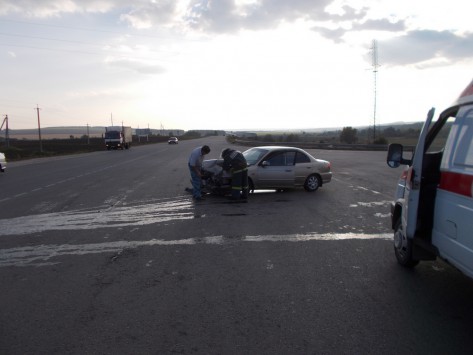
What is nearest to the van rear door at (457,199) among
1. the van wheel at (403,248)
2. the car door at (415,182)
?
the car door at (415,182)

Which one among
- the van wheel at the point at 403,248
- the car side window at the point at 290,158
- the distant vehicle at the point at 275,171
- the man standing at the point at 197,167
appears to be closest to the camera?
the van wheel at the point at 403,248

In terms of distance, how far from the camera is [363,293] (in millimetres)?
4980

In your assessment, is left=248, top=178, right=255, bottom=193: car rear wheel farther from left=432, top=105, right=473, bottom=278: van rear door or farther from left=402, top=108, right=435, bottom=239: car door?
left=432, top=105, right=473, bottom=278: van rear door

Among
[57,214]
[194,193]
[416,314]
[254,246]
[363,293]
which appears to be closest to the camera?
[416,314]

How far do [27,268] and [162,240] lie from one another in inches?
86.6

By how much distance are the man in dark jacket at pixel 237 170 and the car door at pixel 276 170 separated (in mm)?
1192

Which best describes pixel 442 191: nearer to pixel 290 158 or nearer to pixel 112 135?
pixel 290 158

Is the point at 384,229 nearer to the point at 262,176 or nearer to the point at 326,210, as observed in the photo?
the point at 326,210

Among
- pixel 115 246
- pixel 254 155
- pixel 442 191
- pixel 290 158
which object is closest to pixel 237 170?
pixel 254 155

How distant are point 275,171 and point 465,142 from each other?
8916 millimetres

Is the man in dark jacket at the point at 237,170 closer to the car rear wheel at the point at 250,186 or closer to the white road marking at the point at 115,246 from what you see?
the car rear wheel at the point at 250,186

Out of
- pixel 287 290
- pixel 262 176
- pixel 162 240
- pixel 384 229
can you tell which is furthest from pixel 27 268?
pixel 262 176

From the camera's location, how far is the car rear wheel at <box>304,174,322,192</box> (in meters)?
13.7

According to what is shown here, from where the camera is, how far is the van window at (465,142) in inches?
164
